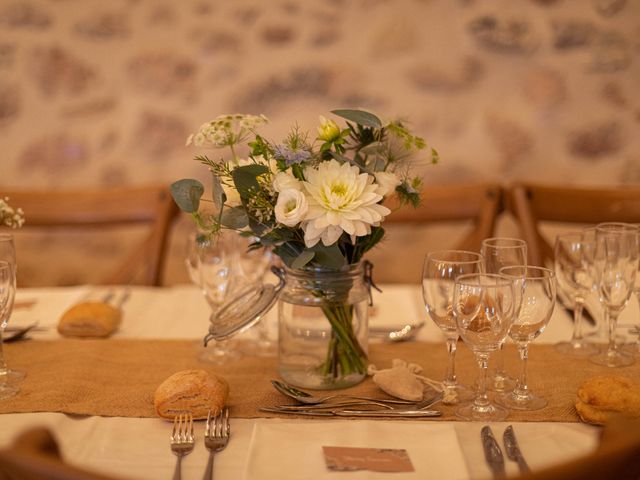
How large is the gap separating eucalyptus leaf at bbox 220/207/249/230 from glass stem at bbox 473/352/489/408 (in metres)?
0.40

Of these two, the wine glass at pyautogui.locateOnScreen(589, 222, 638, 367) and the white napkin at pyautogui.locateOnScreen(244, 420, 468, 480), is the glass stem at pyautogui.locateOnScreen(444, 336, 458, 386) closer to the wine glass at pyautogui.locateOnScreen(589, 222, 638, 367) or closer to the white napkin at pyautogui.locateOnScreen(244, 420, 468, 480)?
the white napkin at pyautogui.locateOnScreen(244, 420, 468, 480)

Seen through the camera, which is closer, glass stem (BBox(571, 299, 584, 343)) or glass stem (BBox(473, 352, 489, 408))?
glass stem (BBox(473, 352, 489, 408))

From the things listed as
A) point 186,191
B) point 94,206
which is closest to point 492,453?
point 186,191

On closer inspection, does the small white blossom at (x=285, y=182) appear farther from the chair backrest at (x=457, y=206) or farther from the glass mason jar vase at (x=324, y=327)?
the chair backrest at (x=457, y=206)

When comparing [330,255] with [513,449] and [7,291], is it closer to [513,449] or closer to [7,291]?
[513,449]

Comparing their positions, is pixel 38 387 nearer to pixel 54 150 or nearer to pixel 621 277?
pixel 621 277

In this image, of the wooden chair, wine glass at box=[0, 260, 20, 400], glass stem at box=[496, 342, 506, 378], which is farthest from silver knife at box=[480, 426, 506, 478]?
the wooden chair

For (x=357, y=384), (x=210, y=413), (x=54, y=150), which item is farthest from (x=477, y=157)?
(x=210, y=413)

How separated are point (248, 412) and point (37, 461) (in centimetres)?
52

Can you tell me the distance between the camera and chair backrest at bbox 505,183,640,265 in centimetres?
229

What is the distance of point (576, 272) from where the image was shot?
56.6 inches

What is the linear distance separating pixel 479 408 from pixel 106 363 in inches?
25.6

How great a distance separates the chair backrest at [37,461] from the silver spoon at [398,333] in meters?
0.86

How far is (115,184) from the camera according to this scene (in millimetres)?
2994
